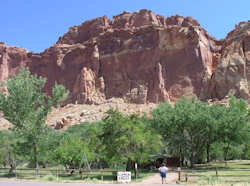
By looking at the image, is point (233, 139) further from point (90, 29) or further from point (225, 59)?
point (90, 29)

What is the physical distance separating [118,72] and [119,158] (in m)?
62.6

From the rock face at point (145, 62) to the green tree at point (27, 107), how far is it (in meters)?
47.1

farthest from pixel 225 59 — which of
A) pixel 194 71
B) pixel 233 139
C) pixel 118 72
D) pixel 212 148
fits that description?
pixel 233 139

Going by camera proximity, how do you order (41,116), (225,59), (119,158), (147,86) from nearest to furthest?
(119,158) → (41,116) → (225,59) → (147,86)

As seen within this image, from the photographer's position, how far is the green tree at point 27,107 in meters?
26.4

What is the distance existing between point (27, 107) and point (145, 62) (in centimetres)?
5754

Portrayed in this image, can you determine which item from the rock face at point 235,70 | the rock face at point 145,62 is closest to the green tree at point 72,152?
the rock face at point 235,70

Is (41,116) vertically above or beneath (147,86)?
beneath

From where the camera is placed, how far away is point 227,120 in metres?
27.4

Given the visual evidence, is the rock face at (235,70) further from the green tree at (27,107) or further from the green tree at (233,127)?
the green tree at (27,107)

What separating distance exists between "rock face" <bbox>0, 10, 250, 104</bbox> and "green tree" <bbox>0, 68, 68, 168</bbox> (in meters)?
47.1

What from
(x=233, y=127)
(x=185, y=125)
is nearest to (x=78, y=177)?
(x=185, y=125)

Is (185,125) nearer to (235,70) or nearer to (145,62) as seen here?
(235,70)

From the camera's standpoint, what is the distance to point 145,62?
81.5m
